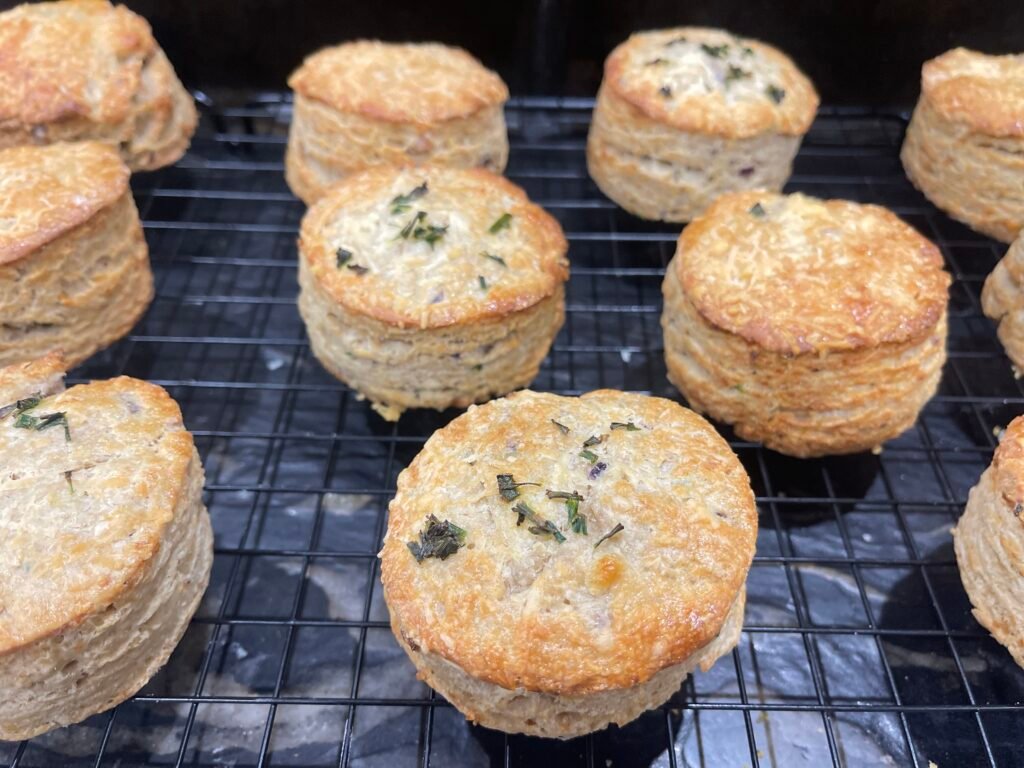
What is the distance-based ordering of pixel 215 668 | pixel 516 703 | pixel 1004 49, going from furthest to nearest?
pixel 1004 49 < pixel 215 668 < pixel 516 703

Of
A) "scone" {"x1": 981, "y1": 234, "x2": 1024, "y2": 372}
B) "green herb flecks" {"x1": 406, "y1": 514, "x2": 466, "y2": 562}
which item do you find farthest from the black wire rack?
"green herb flecks" {"x1": 406, "y1": 514, "x2": 466, "y2": 562}

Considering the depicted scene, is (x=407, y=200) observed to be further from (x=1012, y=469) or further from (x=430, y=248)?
(x=1012, y=469)

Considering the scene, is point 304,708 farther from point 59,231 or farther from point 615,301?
point 615,301

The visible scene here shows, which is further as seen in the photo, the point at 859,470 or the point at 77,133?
the point at 77,133

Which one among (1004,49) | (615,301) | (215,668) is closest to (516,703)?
(215,668)

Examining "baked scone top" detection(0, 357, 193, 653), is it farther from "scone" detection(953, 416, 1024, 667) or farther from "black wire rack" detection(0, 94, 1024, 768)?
"scone" detection(953, 416, 1024, 667)

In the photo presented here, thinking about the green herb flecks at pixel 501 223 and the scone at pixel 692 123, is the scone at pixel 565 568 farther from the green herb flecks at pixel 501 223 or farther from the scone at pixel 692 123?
the scone at pixel 692 123

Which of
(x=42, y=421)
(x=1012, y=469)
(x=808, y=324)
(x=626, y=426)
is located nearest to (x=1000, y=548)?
(x=1012, y=469)
